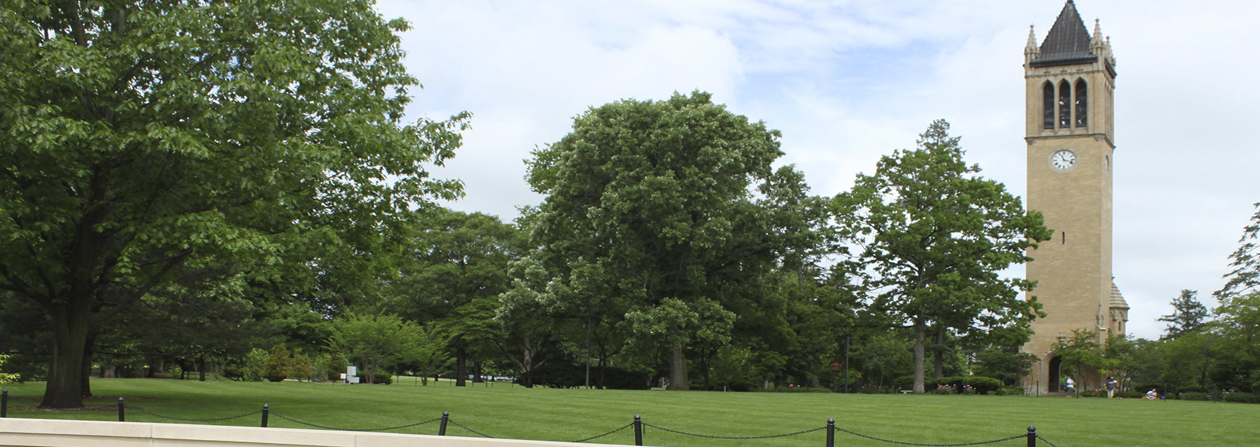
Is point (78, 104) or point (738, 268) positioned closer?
point (78, 104)

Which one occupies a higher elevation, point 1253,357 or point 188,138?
point 188,138

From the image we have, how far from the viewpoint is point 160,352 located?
33844mm

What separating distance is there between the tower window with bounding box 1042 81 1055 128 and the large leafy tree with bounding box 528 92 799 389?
33263 millimetres

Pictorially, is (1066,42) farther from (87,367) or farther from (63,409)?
(63,409)

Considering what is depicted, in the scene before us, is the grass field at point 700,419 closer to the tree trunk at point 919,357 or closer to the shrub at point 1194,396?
the tree trunk at point 919,357

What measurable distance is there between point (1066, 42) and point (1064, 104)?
4.32 metres

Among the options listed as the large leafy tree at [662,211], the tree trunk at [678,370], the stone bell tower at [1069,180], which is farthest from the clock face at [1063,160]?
the tree trunk at [678,370]

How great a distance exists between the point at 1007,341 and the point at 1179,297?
7044 cm

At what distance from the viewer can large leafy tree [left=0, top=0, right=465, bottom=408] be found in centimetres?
1828

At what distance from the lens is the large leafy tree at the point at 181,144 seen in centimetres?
1828

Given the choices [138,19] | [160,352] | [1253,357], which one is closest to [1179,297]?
[1253,357]

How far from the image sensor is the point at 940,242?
4569 centimetres

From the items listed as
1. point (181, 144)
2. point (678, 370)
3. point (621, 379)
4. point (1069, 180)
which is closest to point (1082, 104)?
point (1069, 180)

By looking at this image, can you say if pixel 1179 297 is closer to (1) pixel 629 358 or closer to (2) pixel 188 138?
(1) pixel 629 358
